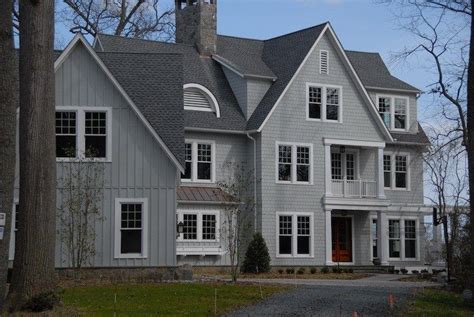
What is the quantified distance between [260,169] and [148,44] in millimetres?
7901

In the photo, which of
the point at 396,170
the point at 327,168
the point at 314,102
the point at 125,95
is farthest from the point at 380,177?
the point at 125,95

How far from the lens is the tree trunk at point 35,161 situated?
1756cm

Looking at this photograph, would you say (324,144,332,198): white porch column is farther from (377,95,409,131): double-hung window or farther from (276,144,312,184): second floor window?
(377,95,409,131): double-hung window

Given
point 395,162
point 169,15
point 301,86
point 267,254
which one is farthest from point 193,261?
point 169,15

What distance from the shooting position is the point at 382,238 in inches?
1615

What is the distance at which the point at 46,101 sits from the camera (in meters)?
17.9

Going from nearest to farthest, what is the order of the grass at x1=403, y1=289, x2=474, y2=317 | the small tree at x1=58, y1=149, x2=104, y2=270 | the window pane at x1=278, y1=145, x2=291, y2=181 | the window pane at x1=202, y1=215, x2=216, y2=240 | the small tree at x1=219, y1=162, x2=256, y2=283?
the grass at x1=403, y1=289, x2=474, y2=317
the small tree at x1=58, y1=149, x2=104, y2=270
the small tree at x1=219, y1=162, x2=256, y2=283
the window pane at x1=202, y1=215, x2=216, y2=240
the window pane at x1=278, y1=145, x2=291, y2=181

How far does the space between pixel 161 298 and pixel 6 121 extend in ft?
19.0

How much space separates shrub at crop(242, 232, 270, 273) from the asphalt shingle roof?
27.4 ft

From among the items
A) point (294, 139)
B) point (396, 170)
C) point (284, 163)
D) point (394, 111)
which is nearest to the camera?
point (284, 163)

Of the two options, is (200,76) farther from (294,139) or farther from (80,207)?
(80,207)

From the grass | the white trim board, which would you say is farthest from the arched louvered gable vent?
the grass

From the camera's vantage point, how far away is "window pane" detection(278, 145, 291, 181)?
39188mm

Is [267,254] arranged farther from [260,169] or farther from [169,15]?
[169,15]
